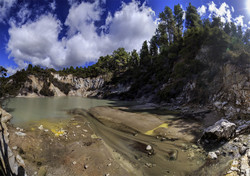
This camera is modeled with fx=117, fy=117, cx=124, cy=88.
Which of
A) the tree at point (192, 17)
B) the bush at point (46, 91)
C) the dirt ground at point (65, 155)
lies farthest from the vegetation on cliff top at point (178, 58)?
the dirt ground at point (65, 155)

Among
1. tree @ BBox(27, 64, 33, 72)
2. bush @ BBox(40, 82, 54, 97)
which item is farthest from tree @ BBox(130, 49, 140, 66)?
tree @ BBox(27, 64, 33, 72)

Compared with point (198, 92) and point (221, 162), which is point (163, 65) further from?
point (221, 162)

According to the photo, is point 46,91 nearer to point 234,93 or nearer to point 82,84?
point 82,84

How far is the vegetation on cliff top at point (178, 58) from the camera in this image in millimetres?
17609

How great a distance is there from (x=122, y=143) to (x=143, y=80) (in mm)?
37188

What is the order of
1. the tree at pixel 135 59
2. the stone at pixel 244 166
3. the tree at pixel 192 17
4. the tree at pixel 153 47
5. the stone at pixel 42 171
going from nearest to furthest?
1. the stone at pixel 244 166
2. the stone at pixel 42 171
3. the tree at pixel 192 17
4. the tree at pixel 153 47
5. the tree at pixel 135 59

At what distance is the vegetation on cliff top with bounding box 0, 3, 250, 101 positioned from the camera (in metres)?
17.6

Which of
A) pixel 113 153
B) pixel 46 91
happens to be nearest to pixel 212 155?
pixel 113 153

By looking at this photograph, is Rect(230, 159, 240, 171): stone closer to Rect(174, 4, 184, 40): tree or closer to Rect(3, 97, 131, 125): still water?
Rect(3, 97, 131, 125): still water

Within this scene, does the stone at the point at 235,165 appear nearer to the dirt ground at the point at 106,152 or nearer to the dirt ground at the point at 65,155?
the dirt ground at the point at 106,152

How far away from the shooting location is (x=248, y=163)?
4.20 m

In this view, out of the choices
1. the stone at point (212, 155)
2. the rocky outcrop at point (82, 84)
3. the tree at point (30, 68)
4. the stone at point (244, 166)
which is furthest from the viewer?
the rocky outcrop at point (82, 84)

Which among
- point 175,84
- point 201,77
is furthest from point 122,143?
point 175,84

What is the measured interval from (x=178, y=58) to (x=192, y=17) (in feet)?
65.1
